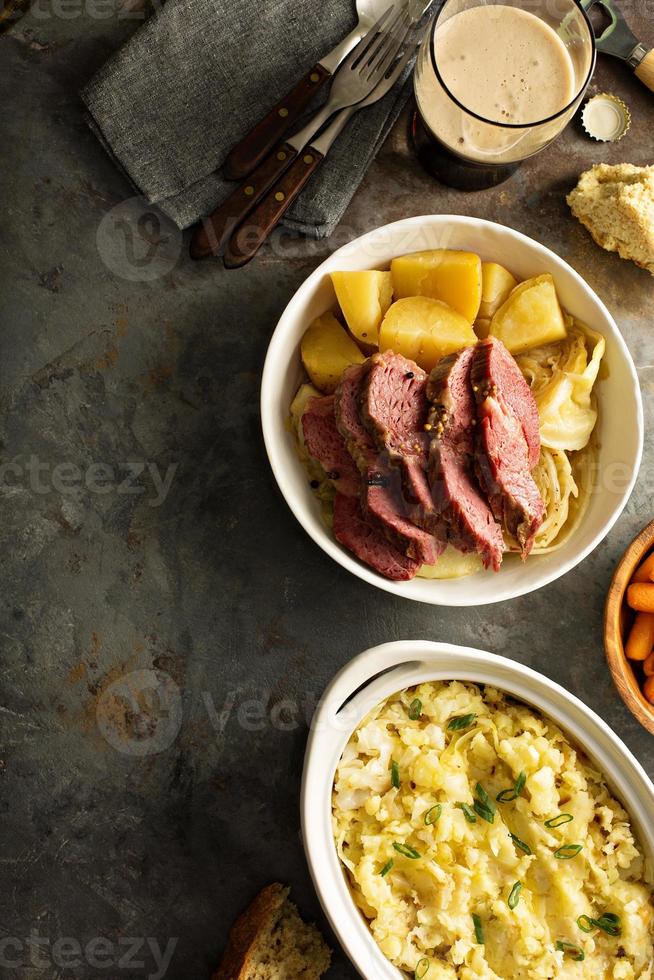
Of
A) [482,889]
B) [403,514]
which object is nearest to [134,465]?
[403,514]

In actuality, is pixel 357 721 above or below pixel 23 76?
below

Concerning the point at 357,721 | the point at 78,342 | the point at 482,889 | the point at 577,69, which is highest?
the point at 577,69

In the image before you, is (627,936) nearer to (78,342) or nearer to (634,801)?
(634,801)

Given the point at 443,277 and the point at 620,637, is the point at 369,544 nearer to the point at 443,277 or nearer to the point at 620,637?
the point at 443,277

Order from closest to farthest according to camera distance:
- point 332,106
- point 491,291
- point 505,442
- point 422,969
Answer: point 505,442
point 422,969
point 491,291
point 332,106

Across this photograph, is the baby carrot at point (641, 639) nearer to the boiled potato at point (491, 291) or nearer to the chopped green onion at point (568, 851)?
the chopped green onion at point (568, 851)

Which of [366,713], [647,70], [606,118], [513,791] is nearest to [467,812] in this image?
[513,791]
